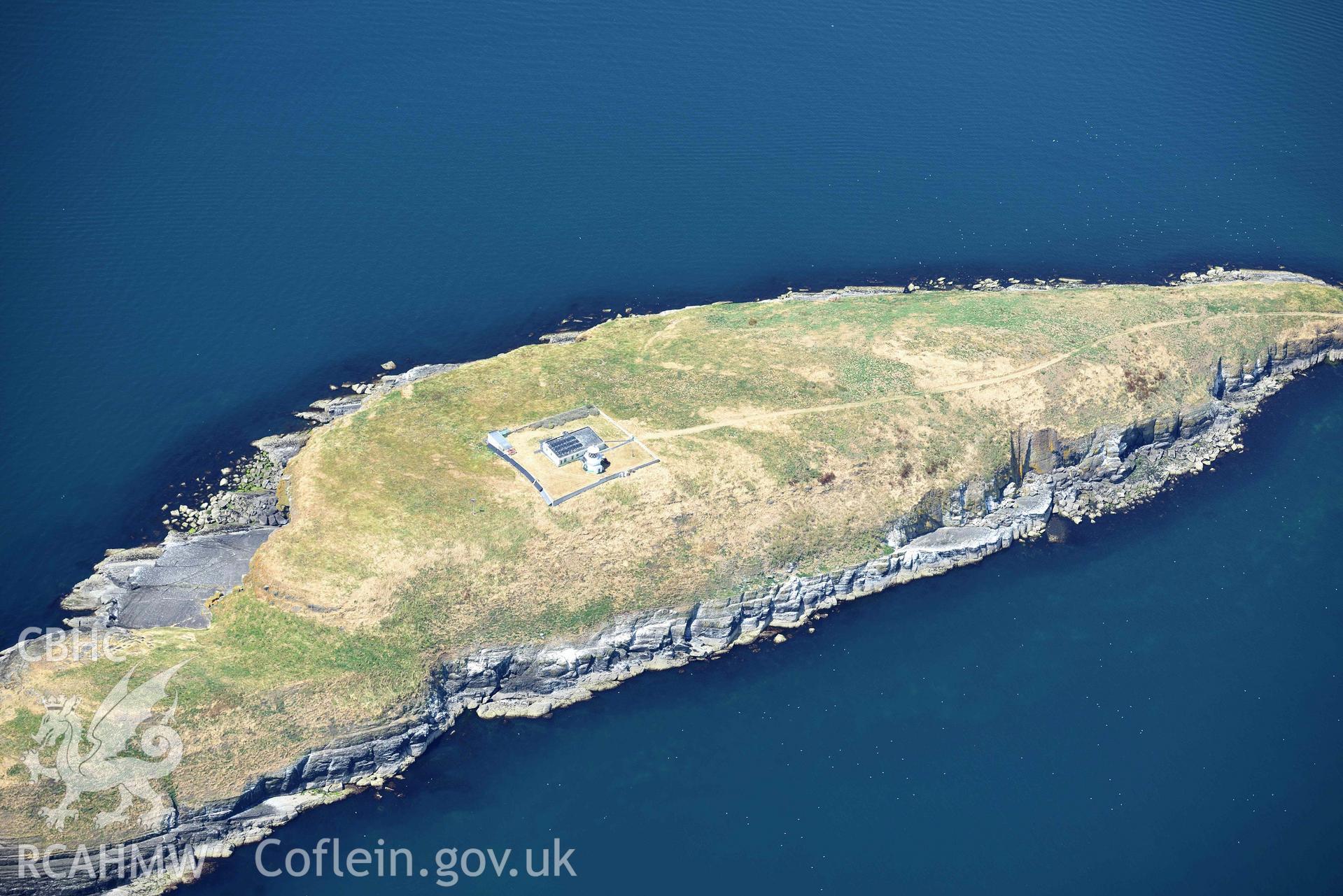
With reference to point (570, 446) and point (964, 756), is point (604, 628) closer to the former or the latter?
point (570, 446)

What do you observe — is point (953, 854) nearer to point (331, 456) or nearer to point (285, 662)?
point (285, 662)

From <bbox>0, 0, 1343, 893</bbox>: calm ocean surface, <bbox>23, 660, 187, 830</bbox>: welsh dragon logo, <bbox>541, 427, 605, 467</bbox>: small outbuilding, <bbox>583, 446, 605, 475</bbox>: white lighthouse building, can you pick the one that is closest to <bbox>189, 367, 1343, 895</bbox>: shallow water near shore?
<bbox>0, 0, 1343, 893</bbox>: calm ocean surface

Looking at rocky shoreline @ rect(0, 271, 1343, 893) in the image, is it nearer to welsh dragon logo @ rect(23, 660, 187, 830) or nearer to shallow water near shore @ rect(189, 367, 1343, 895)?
shallow water near shore @ rect(189, 367, 1343, 895)

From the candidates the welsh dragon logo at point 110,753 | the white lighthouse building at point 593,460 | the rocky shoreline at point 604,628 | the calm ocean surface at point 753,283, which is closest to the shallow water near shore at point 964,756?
the calm ocean surface at point 753,283

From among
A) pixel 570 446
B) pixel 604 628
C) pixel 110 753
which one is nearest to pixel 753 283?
pixel 570 446

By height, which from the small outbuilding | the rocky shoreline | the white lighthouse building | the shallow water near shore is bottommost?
the shallow water near shore
